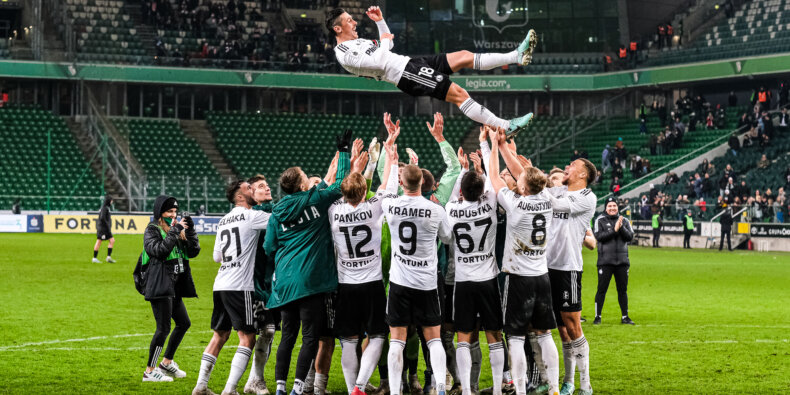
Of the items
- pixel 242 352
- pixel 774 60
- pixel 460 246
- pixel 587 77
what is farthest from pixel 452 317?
pixel 587 77

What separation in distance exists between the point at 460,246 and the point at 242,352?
97.5 inches

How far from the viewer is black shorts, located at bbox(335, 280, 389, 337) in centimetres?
927

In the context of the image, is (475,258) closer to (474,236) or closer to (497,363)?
(474,236)

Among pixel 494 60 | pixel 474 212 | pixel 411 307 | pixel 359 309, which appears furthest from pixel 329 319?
pixel 494 60

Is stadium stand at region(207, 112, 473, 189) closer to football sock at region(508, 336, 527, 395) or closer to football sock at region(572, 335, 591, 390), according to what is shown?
football sock at region(572, 335, 591, 390)

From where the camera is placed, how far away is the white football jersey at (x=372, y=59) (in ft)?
34.0

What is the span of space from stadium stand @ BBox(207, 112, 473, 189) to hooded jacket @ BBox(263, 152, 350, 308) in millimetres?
39947

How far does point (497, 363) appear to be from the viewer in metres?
9.36

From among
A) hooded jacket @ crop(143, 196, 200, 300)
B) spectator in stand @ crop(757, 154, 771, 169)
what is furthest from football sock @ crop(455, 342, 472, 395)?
spectator in stand @ crop(757, 154, 771, 169)

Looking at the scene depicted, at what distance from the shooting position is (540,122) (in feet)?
183

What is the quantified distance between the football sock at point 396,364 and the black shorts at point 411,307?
0.63 ft

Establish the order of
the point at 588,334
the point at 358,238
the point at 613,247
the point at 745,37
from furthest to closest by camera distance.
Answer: the point at 745,37 < the point at 613,247 < the point at 588,334 < the point at 358,238

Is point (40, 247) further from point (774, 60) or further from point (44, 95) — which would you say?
point (774, 60)

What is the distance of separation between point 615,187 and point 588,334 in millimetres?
30800
